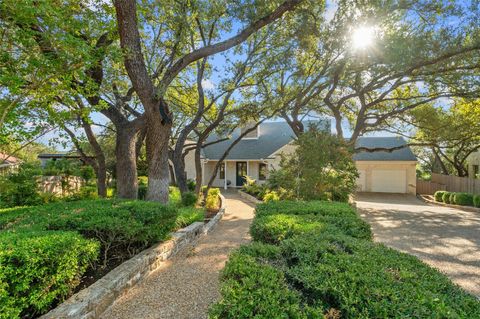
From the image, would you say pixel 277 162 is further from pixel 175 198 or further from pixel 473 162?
pixel 473 162

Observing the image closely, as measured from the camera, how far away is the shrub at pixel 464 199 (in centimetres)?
1563

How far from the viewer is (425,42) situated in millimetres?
9117

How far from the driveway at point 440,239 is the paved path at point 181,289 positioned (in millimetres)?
4385

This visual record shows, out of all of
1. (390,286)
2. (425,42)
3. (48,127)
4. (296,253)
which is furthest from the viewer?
(425,42)

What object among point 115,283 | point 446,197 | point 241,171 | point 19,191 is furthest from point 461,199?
point 19,191

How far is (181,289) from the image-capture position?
4305mm

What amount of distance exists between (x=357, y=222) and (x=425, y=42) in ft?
25.7

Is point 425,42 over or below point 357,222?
over

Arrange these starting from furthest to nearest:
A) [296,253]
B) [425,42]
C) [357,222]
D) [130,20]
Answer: [425,42] → [130,20] → [357,222] → [296,253]

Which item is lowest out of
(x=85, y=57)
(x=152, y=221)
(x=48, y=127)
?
(x=152, y=221)

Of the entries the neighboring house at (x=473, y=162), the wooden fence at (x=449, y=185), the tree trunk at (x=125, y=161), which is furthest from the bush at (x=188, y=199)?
the neighboring house at (x=473, y=162)

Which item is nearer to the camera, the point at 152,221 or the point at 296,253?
the point at 296,253

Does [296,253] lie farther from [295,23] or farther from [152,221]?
[295,23]

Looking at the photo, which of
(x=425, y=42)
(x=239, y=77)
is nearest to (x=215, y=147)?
(x=239, y=77)
